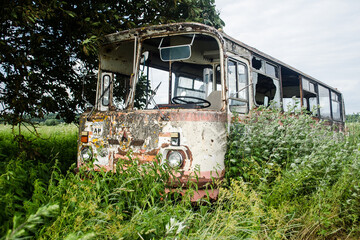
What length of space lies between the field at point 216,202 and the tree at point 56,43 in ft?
3.35

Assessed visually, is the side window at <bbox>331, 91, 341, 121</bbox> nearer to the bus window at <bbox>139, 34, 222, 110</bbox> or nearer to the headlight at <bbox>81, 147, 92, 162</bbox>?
the bus window at <bbox>139, 34, 222, 110</bbox>

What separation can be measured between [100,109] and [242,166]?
2.38m

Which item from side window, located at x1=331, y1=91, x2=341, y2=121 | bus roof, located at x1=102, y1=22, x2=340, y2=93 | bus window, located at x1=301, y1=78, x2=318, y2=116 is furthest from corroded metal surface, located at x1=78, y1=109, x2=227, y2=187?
side window, located at x1=331, y1=91, x2=341, y2=121

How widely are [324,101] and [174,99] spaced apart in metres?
6.73

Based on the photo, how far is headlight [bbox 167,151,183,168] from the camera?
10.5 feet

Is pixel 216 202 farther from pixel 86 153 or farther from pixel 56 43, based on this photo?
pixel 56 43

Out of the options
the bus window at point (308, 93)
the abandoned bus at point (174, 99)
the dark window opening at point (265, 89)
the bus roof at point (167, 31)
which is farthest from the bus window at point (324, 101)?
the bus roof at point (167, 31)

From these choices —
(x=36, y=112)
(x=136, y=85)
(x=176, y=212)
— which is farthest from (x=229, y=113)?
(x=36, y=112)

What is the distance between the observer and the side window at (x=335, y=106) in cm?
974

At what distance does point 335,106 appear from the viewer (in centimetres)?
998

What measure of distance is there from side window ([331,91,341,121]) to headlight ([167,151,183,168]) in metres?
8.53

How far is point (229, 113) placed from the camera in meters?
3.86

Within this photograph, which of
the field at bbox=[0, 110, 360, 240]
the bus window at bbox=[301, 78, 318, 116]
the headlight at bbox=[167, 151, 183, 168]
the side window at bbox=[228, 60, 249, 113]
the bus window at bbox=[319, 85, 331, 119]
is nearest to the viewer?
the field at bbox=[0, 110, 360, 240]

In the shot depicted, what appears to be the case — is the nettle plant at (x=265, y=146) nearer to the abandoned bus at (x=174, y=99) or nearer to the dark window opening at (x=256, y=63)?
the abandoned bus at (x=174, y=99)
